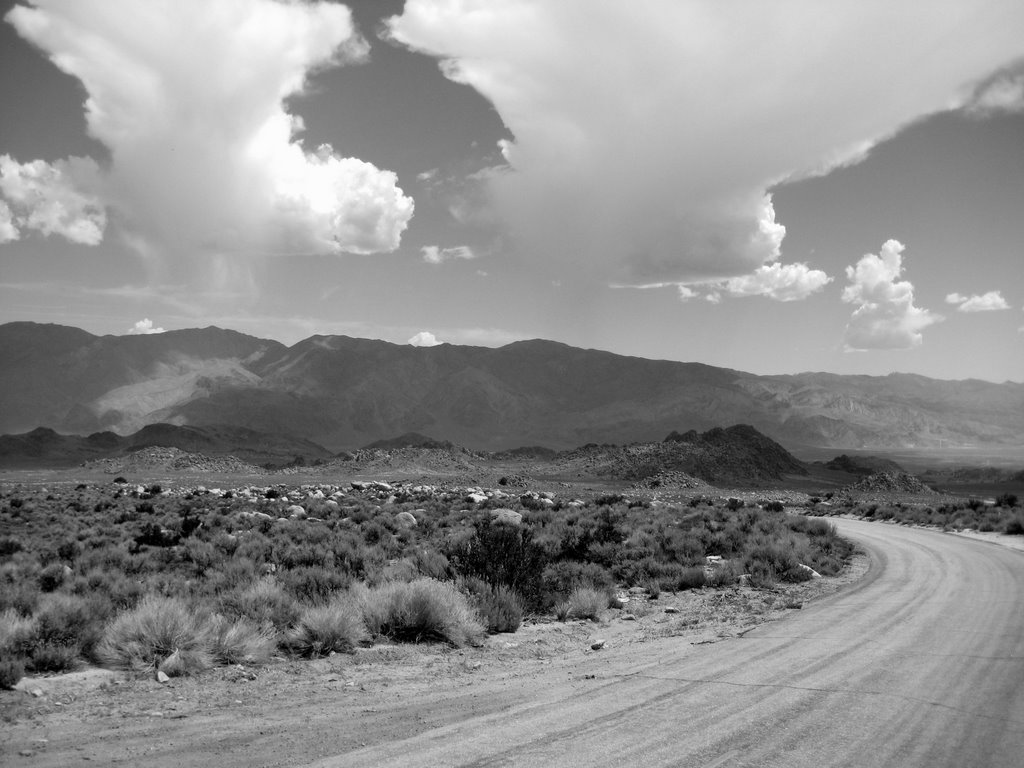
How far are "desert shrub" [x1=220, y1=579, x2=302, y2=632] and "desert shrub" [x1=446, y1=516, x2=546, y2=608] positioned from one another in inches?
150

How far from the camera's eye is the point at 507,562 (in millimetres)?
13211

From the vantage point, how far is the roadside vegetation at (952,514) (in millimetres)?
27344

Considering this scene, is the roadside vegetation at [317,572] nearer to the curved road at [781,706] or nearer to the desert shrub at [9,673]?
the desert shrub at [9,673]

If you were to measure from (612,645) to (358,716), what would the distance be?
474cm

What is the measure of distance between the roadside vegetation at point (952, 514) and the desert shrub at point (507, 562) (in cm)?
2240

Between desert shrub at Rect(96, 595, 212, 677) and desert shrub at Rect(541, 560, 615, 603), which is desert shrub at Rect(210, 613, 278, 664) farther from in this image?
desert shrub at Rect(541, 560, 615, 603)

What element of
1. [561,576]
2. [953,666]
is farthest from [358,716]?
[561,576]

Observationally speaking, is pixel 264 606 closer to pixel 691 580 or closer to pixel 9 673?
pixel 9 673

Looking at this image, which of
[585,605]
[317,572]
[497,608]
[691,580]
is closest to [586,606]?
[585,605]

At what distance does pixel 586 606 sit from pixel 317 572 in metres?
5.12

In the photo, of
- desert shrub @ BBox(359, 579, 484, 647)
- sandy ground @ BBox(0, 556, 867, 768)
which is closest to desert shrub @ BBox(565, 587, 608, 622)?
sandy ground @ BBox(0, 556, 867, 768)

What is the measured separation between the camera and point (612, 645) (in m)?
10.2

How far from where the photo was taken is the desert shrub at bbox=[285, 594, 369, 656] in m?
8.86

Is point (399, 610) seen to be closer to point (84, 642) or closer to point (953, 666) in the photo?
point (84, 642)
